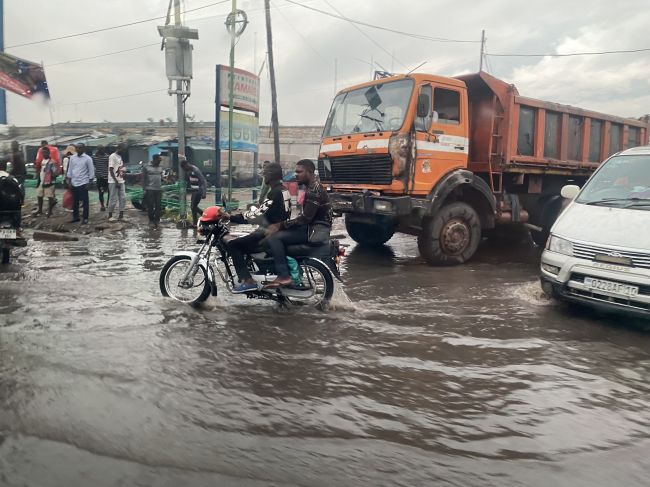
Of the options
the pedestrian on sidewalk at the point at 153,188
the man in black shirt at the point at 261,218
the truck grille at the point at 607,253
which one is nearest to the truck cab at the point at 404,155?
the man in black shirt at the point at 261,218

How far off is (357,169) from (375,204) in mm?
735

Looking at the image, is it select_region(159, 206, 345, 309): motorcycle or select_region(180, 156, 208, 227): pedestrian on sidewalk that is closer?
select_region(159, 206, 345, 309): motorcycle

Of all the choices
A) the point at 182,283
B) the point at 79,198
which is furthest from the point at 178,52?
the point at 182,283

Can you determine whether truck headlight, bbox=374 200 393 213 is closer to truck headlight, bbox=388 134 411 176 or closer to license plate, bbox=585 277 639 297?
truck headlight, bbox=388 134 411 176

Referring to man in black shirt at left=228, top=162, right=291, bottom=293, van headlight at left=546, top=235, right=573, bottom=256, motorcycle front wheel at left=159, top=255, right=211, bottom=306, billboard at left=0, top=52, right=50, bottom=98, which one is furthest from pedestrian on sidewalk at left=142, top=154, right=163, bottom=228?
van headlight at left=546, top=235, right=573, bottom=256

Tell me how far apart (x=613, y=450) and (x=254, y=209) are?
3.85m

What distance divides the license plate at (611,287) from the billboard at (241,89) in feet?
39.5

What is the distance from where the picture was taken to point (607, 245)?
5.00m

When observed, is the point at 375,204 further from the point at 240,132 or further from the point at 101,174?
the point at 101,174

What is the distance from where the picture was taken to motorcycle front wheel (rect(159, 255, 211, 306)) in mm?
5512

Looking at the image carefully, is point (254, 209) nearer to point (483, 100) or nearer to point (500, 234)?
point (483, 100)

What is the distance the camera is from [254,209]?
18.1 feet

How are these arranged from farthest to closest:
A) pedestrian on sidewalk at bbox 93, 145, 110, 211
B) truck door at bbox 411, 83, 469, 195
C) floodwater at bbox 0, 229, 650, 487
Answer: pedestrian on sidewalk at bbox 93, 145, 110, 211
truck door at bbox 411, 83, 469, 195
floodwater at bbox 0, 229, 650, 487

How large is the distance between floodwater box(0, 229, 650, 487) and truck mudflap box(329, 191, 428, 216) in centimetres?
183
